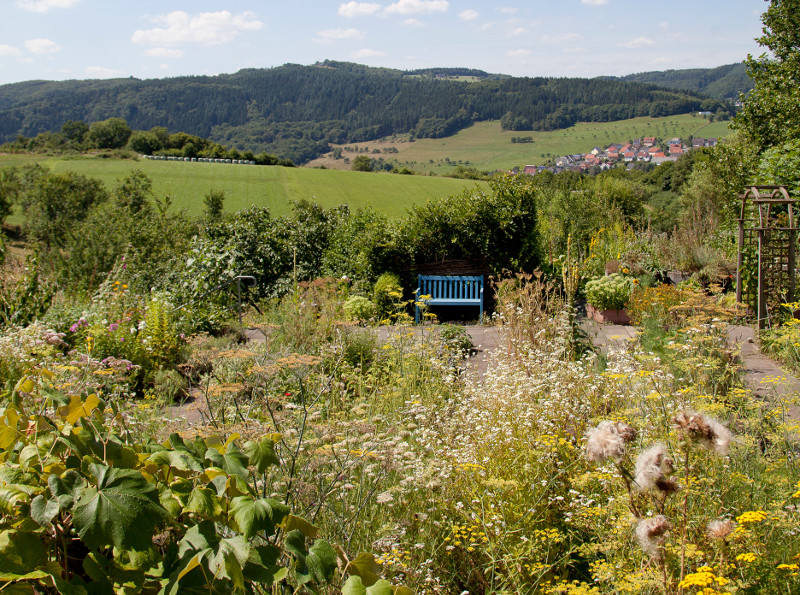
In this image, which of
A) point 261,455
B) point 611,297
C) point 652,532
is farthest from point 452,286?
point 261,455

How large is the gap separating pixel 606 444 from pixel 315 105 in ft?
572

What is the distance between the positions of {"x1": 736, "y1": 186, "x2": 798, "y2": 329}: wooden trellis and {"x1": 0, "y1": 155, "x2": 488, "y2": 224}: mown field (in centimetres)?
4071

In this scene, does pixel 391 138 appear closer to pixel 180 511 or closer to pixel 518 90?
pixel 518 90

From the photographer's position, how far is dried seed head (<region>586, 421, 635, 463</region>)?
4.58 feet

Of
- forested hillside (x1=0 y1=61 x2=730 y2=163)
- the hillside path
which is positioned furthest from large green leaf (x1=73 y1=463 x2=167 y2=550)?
forested hillside (x1=0 y1=61 x2=730 y2=163)

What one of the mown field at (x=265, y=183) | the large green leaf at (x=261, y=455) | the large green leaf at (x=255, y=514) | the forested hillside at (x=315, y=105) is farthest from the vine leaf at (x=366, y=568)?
the forested hillside at (x=315, y=105)

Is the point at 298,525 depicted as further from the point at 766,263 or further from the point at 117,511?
the point at 766,263

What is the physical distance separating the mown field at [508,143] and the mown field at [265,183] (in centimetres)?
3470

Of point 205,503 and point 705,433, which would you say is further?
point 705,433

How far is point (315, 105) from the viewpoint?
165 m

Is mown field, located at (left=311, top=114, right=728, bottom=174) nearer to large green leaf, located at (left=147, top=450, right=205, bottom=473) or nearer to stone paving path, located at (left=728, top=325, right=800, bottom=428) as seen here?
stone paving path, located at (left=728, top=325, right=800, bottom=428)

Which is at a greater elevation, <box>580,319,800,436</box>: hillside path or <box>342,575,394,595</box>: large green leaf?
<box>342,575,394,595</box>: large green leaf

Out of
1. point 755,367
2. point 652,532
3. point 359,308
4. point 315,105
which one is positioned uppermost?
point 315,105

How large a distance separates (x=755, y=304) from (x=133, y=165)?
62.1 meters
